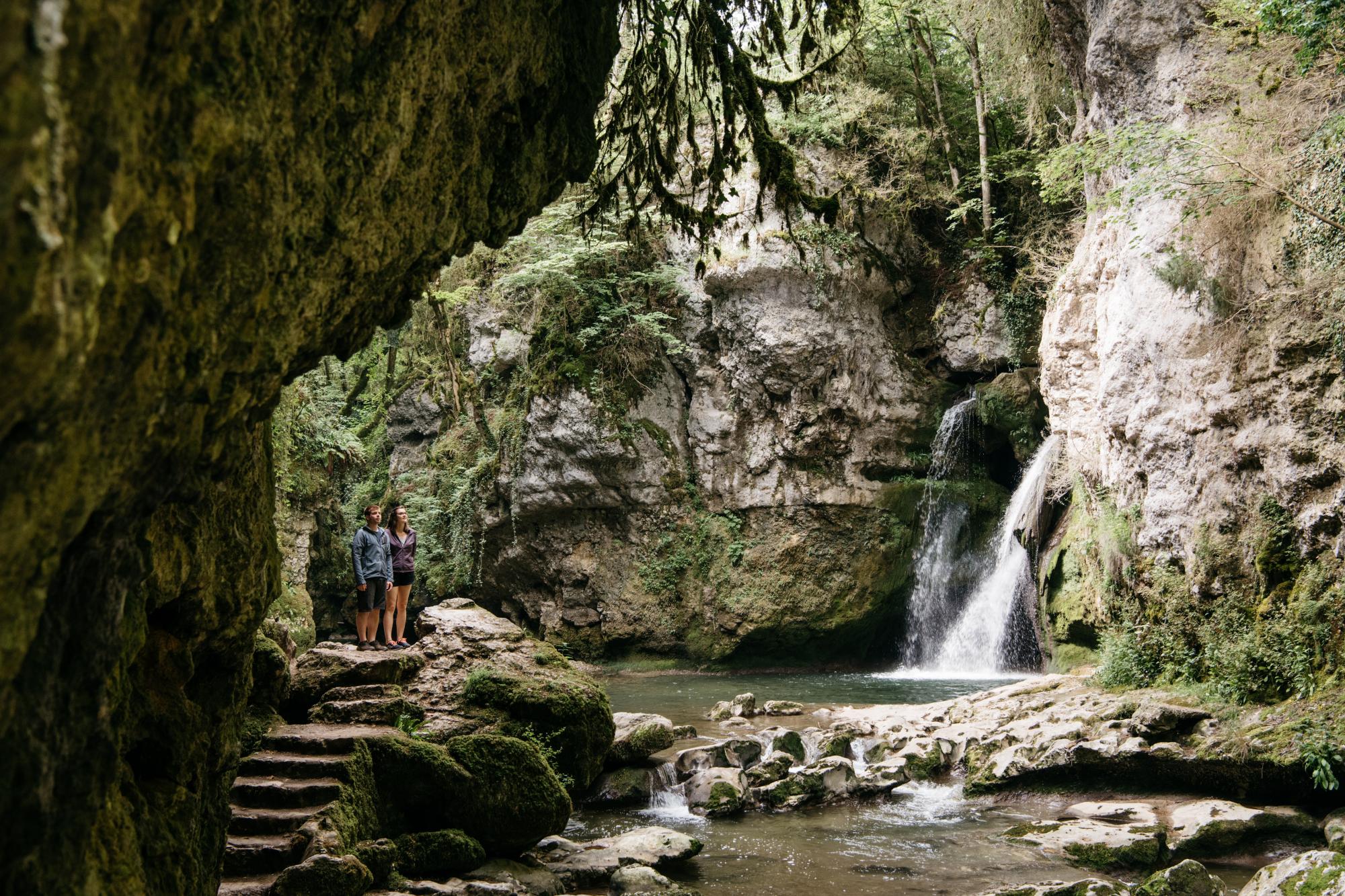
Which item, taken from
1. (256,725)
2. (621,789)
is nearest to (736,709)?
(621,789)

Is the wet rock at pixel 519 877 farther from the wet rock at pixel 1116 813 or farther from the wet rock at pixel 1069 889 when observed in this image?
the wet rock at pixel 1116 813

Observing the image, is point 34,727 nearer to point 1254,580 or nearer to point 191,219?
point 191,219

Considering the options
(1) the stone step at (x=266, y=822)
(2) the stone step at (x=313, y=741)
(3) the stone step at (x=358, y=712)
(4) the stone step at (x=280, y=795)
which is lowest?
(1) the stone step at (x=266, y=822)

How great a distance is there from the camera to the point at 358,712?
27.2 ft

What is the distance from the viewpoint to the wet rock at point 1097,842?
782 centimetres

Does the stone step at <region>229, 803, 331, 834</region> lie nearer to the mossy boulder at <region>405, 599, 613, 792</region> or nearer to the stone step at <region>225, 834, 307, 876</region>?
the stone step at <region>225, 834, 307, 876</region>

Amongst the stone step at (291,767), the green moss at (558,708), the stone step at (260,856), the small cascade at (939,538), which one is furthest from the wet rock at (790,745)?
the small cascade at (939,538)

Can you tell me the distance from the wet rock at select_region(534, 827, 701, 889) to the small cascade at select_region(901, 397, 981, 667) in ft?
40.9

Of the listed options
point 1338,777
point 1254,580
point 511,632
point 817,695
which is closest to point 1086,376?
point 1254,580

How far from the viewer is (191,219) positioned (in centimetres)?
252

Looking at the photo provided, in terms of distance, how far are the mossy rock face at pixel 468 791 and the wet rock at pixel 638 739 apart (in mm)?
2687

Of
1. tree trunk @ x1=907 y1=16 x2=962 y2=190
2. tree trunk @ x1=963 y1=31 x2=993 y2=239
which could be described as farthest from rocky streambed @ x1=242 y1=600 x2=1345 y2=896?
tree trunk @ x1=907 y1=16 x2=962 y2=190

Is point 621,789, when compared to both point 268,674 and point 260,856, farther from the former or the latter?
point 260,856

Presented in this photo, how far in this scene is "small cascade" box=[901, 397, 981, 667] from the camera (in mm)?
19828
